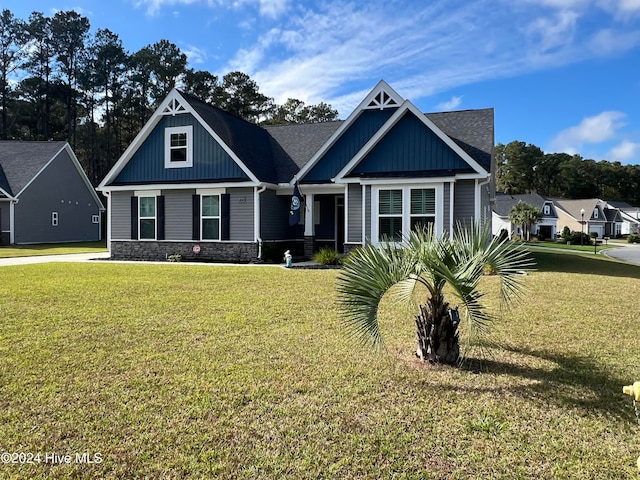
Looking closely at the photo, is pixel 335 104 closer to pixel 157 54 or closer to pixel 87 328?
pixel 157 54

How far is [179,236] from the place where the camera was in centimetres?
1705

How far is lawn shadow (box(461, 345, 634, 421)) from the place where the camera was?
12.3ft

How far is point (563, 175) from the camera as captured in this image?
76.2 metres

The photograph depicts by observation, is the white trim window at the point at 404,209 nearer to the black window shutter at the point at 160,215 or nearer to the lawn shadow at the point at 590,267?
the lawn shadow at the point at 590,267

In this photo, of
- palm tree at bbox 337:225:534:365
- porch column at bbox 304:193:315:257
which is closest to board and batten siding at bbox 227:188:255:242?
porch column at bbox 304:193:315:257

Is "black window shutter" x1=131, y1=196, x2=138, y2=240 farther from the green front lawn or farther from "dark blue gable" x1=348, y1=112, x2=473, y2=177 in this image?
"dark blue gable" x1=348, y1=112, x2=473, y2=177

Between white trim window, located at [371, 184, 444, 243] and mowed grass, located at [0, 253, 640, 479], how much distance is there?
675 centimetres

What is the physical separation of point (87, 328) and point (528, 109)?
27.0 metres

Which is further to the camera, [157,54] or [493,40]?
[157,54]

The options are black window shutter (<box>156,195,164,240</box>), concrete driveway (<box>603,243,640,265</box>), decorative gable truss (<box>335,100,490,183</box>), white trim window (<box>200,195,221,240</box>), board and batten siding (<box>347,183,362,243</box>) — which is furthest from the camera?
concrete driveway (<box>603,243,640,265</box>)

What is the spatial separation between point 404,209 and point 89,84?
134 ft

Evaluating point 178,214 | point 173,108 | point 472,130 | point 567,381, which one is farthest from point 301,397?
point 173,108

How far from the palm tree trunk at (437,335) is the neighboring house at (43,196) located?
28726 millimetres

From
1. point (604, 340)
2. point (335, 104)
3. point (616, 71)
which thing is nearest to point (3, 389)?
point (604, 340)
